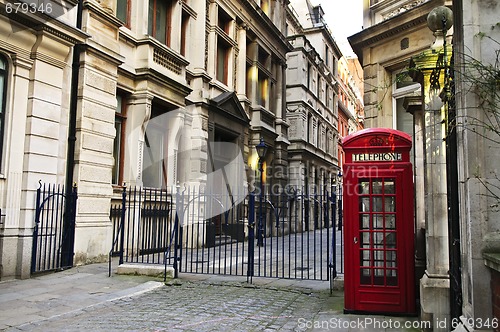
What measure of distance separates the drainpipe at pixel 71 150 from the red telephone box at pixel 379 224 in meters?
7.02

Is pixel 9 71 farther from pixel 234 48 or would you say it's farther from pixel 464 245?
pixel 234 48

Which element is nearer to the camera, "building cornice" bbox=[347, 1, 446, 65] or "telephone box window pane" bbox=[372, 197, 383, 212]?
"telephone box window pane" bbox=[372, 197, 383, 212]

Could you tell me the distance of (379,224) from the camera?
6523mm

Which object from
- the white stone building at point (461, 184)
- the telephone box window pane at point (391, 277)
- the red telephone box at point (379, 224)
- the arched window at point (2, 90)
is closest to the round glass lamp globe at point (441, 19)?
the white stone building at point (461, 184)

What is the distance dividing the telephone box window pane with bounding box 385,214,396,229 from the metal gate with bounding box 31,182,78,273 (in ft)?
23.6

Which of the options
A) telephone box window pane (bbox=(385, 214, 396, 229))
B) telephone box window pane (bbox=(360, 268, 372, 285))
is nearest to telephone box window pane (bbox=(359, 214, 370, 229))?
telephone box window pane (bbox=(385, 214, 396, 229))

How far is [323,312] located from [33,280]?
617cm

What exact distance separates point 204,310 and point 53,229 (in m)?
5.35

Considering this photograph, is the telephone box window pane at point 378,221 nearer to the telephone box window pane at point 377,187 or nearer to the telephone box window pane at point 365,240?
the telephone box window pane at point 365,240

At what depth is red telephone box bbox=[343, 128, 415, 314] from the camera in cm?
639

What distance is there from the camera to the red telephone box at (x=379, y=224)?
251 inches

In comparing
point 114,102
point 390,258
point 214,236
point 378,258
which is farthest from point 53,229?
point 390,258

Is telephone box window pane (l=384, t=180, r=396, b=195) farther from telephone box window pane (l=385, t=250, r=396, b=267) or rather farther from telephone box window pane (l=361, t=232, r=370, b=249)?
telephone box window pane (l=385, t=250, r=396, b=267)

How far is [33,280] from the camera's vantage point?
30.7 ft
